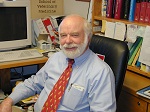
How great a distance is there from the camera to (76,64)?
1.53 meters

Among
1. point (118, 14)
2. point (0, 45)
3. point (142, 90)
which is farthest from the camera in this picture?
point (0, 45)

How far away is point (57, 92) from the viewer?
4.91ft

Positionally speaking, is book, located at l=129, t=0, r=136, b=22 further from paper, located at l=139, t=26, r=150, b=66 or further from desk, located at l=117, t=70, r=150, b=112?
desk, located at l=117, t=70, r=150, b=112

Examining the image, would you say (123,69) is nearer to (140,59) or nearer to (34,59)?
(140,59)

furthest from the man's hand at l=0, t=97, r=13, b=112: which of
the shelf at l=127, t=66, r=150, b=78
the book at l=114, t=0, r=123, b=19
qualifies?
the book at l=114, t=0, r=123, b=19

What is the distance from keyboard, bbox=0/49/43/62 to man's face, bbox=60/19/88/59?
748mm

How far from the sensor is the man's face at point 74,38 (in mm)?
1458

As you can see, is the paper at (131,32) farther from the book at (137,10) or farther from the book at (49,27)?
the book at (49,27)

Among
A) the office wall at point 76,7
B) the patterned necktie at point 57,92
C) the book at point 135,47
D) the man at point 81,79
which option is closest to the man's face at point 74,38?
the man at point 81,79

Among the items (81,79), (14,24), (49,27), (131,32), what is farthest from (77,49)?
(49,27)

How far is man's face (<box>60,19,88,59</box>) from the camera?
1458 millimetres

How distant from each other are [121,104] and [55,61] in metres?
0.60

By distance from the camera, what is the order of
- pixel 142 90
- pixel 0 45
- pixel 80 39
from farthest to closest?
1. pixel 0 45
2. pixel 142 90
3. pixel 80 39

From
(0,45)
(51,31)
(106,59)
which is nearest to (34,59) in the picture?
(0,45)
